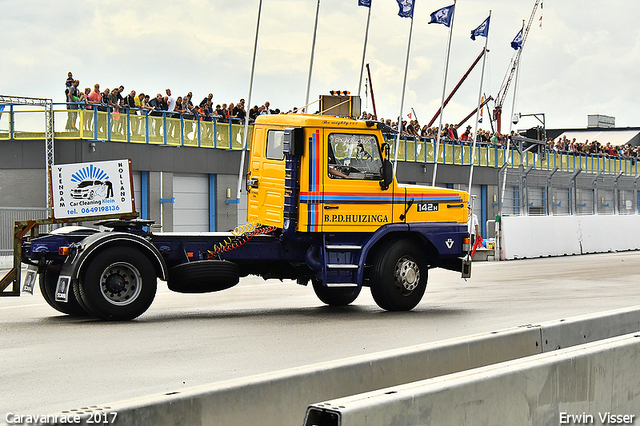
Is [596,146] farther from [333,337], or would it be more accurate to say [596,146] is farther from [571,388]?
[571,388]

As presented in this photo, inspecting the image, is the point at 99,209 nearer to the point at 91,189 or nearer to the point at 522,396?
the point at 91,189

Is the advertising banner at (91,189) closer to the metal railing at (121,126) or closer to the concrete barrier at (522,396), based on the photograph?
the concrete barrier at (522,396)

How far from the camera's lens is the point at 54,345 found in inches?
379

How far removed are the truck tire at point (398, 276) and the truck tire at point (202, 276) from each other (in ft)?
7.07

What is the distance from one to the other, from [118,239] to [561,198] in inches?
917

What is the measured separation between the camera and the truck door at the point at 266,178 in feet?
42.5

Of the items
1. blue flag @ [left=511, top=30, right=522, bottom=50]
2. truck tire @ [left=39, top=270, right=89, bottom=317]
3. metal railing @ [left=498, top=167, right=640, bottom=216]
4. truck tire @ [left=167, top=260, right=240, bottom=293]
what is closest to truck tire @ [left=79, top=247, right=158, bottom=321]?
truck tire @ [left=167, top=260, right=240, bottom=293]

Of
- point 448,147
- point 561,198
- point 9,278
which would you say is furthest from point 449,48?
point 9,278

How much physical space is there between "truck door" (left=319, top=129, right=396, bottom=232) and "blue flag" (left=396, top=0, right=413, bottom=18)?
26.1 metres

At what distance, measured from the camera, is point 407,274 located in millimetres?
12945

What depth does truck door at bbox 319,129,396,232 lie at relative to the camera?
12.6 m

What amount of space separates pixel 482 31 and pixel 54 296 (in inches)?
1378

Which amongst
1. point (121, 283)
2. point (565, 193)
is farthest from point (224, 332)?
point (565, 193)
